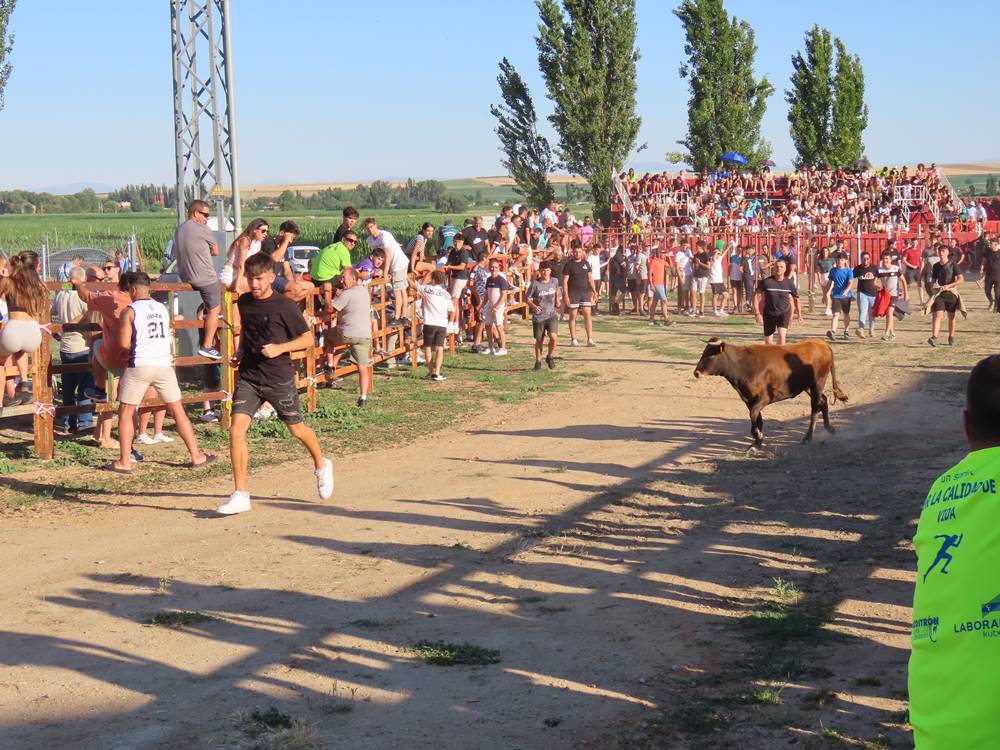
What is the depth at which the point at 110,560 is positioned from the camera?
8547 millimetres

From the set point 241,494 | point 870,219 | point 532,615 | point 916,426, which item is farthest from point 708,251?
point 532,615

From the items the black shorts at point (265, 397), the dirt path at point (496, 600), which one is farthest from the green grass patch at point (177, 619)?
the black shorts at point (265, 397)

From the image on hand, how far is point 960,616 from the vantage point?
2.64 metres

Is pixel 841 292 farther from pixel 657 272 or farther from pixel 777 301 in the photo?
pixel 657 272

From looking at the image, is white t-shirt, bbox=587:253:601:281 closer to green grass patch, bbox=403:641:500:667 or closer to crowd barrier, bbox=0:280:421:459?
crowd barrier, bbox=0:280:421:459

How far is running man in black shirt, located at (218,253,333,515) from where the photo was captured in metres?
9.52

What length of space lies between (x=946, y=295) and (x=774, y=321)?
4305 millimetres

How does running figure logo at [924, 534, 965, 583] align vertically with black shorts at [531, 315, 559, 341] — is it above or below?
above

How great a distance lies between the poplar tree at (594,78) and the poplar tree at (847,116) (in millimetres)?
16185

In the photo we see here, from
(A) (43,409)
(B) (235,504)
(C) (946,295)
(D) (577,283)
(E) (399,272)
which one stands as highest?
(E) (399,272)

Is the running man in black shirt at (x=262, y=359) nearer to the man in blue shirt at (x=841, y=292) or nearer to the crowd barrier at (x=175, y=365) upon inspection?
the crowd barrier at (x=175, y=365)

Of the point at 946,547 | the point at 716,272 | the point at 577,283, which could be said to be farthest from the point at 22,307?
the point at 716,272

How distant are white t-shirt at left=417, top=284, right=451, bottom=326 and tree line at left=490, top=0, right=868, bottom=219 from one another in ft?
97.9

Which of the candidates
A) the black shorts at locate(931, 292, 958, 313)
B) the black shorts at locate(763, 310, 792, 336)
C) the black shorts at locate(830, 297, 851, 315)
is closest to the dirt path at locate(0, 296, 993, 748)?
the black shorts at locate(763, 310, 792, 336)
